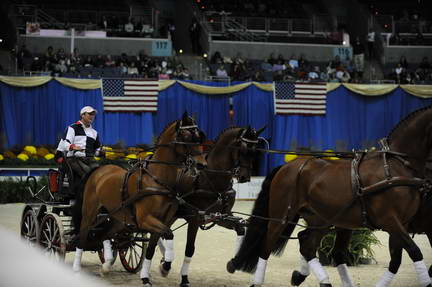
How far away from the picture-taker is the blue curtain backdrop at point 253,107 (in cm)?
2178

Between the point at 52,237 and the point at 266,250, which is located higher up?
the point at 266,250

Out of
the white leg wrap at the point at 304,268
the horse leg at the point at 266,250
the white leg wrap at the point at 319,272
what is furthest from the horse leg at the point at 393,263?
the horse leg at the point at 266,250

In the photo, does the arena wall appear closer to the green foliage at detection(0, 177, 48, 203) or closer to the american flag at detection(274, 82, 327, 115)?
the american flag at detection(274, 82, 327, 115)

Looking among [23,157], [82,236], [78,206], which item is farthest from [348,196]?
[23,157]

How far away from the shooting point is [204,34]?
29.1 m

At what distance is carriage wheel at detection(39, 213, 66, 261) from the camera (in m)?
7.88

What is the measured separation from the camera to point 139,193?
7395 mm

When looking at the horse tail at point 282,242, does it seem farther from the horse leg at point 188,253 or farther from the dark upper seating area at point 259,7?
the dark upper seating area at point 259,7

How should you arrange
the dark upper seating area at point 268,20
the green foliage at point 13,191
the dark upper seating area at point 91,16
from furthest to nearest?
the dark upper seating area at point 268,20, the dark upper seating area at point 91,16, the green foliage at point 13,191

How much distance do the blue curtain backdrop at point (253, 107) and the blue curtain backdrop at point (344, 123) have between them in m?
0.39

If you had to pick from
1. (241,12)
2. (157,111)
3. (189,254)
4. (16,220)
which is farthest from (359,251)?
(241,12)

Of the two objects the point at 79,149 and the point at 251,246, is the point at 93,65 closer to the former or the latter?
the point at 79,149

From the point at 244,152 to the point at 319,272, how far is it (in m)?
1.70

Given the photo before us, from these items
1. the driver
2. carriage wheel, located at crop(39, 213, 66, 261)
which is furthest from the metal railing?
carriage wheel, located at crop(39, 213, 66, 261)
